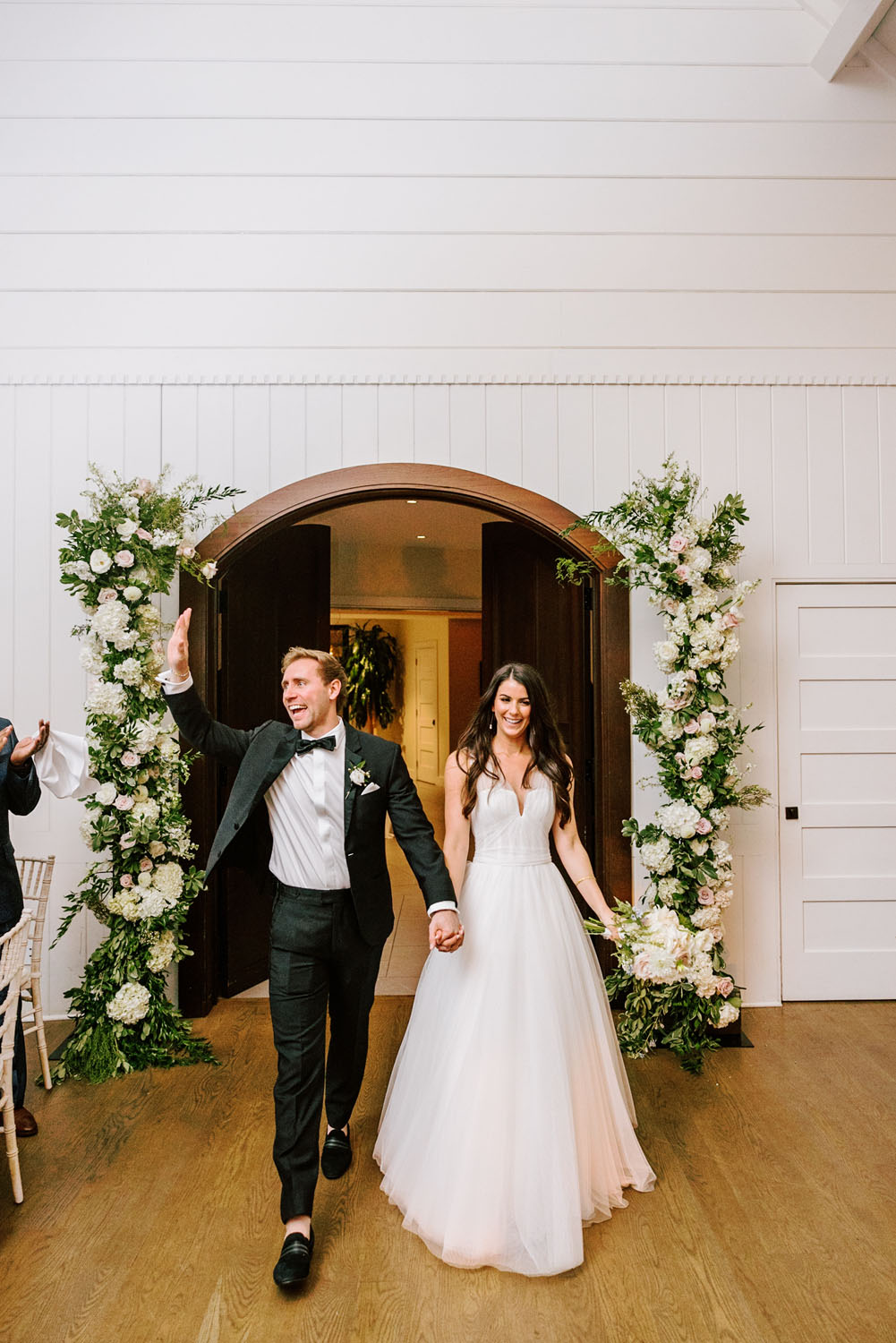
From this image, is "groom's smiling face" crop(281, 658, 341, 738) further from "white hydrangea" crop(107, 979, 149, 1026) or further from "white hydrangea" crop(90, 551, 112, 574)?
"white hydrangea" crop(107, 979, 149, 1026)

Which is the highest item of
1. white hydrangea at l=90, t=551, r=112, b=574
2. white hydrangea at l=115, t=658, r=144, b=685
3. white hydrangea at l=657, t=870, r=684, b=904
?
white hydrangea at l=90, t=551, r=112, b=574

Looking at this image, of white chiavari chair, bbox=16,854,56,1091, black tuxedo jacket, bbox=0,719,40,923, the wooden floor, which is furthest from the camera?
white chiavari chair, bbox=16,854,56,1091

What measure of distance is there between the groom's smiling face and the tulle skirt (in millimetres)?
788

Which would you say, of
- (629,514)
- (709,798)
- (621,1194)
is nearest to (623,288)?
(629,514)

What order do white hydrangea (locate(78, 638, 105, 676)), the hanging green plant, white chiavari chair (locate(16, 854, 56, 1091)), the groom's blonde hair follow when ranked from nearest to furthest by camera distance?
1. the groom's blonde hair
2. white chiavari chair (locate(16, 854, 56, 1091))
3. white hydrangea (locate(78, 638, 105, 676))
4. the hanging green plant

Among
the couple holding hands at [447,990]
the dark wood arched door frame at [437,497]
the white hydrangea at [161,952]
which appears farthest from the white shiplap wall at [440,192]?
the white hydrangea at [161,952]

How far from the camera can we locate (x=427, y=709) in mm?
13109

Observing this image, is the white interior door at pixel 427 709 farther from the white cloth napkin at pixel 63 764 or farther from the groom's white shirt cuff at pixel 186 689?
the groom's white shirt cuff at pixel 186 689

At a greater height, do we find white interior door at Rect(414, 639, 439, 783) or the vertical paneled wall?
the vertical paneled wall

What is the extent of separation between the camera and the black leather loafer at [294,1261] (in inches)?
95.2

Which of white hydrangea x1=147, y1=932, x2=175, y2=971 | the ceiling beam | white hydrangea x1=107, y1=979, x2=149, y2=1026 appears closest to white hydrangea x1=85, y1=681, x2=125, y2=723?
white hydrangea x1=147, y1=932, x2=175, y2=971

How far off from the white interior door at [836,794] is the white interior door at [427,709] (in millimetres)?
7993

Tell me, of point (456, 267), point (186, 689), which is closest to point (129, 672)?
point (186, 689)

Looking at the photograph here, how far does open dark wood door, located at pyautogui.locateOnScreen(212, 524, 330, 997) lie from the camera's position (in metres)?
4.76
